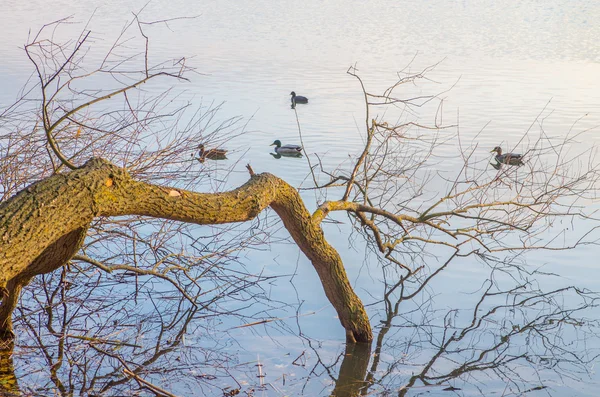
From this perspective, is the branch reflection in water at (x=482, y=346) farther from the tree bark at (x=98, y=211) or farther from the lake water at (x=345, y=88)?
the tree bark at (x=98, y=211)

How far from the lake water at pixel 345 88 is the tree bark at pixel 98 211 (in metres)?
0.98

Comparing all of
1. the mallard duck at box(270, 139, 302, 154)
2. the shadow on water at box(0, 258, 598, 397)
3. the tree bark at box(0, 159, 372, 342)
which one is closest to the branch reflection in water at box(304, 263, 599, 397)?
the shadow on water at box(0, 258, 598, 397)

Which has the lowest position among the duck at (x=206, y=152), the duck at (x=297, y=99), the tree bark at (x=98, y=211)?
the tree bark at (x=98, y=211)

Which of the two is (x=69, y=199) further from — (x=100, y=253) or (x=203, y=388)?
(x=100, y=253)

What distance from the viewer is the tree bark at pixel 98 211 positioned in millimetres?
3195

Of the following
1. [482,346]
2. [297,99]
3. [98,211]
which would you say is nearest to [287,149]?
[297,99]

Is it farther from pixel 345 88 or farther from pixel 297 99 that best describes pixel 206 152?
pixel 345 88

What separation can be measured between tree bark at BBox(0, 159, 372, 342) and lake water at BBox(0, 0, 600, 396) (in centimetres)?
98

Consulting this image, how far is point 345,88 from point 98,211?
526 inches

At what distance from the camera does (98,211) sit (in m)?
3.54

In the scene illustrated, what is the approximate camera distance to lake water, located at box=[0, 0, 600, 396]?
5773 millimetres

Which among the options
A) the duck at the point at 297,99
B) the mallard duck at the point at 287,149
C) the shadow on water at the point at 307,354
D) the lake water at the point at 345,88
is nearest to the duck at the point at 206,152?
the lake water at the point at 345,88

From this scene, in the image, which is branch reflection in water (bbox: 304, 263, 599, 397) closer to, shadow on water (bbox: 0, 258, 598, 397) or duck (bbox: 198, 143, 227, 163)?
shadow on water (bbox: 0, 258, 598, 397)

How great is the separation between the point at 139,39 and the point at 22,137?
1684 centimetres
